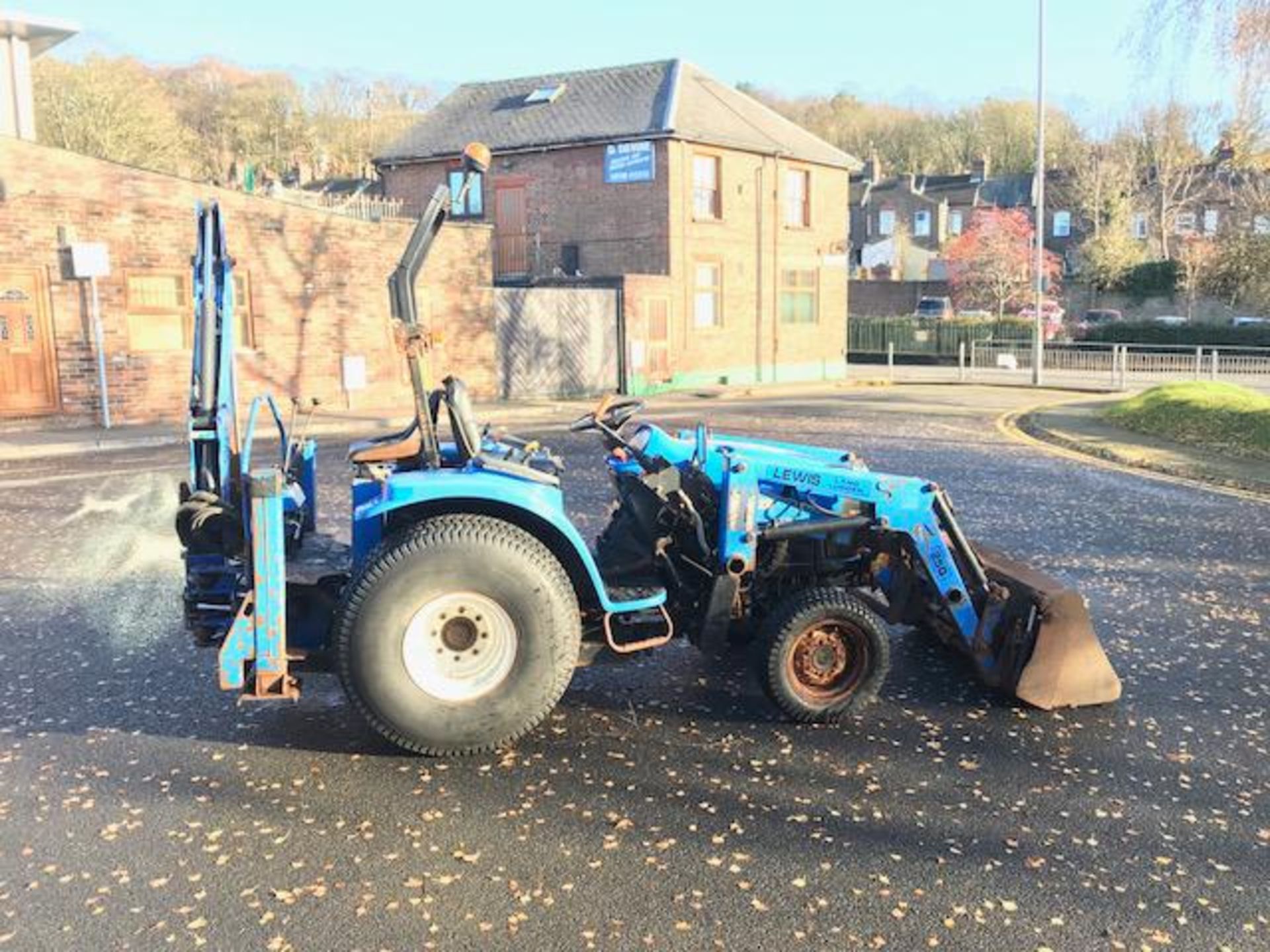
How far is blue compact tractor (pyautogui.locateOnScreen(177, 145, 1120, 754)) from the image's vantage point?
14.8 feet

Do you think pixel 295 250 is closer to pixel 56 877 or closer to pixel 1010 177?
pixel 56 877

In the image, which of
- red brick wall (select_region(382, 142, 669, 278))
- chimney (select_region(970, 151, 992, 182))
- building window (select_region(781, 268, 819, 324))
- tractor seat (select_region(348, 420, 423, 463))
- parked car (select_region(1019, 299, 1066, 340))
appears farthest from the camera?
chimney (select_region(970, 151, 992, 182))

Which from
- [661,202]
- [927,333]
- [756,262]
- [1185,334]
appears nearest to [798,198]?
[756,262]

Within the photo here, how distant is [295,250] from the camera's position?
20.0 metres

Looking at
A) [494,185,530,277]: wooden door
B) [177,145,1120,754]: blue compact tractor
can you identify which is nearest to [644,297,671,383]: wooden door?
[494,185,530,277]: wooden door

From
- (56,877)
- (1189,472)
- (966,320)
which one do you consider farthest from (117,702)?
(966,320)

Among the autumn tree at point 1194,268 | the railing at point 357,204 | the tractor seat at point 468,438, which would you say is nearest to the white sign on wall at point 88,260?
the railing at point 357,204

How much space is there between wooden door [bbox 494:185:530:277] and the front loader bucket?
25.6 meters

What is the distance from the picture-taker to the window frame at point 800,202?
31016 millimetres

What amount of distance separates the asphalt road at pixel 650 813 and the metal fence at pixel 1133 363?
87.2 ft

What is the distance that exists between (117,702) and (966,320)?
43.9 metres

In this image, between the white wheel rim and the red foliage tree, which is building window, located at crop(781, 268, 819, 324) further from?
the white wheel rim

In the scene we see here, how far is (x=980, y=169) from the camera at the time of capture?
261ft

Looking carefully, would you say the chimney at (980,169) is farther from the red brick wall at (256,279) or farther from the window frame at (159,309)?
the window frame at (159,309)
